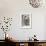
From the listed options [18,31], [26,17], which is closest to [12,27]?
[18,31]

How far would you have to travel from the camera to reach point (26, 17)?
420 cm

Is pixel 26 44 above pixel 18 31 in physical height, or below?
below

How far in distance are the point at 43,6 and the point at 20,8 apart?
767 millimetres

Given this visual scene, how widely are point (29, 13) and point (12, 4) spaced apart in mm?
645

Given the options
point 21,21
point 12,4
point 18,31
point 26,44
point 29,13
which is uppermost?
point 12,4

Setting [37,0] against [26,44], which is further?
[37,0]

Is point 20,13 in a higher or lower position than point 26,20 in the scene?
higher

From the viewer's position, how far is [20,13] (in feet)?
13.7

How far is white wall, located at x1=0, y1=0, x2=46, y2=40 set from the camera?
412cm

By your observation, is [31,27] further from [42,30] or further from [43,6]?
[43,6]

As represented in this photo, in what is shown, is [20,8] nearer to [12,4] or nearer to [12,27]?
[12,4]

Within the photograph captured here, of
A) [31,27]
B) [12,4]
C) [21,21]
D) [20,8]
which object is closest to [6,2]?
[12,4]

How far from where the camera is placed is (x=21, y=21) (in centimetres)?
418

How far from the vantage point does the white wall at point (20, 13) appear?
4121 millimetres
